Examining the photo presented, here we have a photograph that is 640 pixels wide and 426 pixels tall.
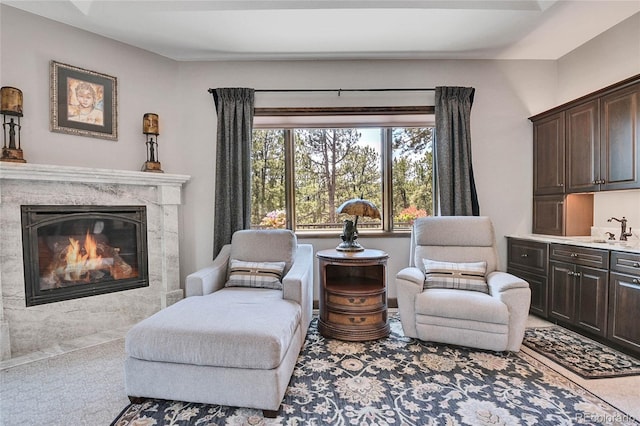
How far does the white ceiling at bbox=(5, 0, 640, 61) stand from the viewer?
98.7 inches

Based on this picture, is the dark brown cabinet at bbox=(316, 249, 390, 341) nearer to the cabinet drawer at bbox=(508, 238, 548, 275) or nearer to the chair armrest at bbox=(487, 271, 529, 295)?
the chair armrest at bbox=(487, 271, 529, 295)

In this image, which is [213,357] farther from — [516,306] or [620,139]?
[620,139]

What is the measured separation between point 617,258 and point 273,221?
10.2 ft

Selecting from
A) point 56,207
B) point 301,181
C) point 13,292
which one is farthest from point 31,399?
point 301,181

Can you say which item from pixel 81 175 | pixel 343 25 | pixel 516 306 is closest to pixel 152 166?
pixel 81 175

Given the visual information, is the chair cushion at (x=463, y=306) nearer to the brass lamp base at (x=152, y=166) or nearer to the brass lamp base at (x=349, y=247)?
the brass lamp base at (x=349, y=247)

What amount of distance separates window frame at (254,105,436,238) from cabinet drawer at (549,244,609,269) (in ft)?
3.98

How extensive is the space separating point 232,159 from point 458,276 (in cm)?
251

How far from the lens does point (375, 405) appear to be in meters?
1.73

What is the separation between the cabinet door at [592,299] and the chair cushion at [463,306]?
0.91 metres

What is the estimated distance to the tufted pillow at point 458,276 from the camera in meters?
2.53

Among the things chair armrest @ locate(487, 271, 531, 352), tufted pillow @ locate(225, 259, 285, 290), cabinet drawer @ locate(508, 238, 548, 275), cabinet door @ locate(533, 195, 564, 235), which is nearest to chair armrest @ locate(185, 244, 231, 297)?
tufted pillow @ locate(225, 259, 285, 290)

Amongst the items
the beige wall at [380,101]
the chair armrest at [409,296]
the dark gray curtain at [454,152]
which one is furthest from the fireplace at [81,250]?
the dark gray curtain at [454,152]

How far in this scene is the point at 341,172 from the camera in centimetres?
355
